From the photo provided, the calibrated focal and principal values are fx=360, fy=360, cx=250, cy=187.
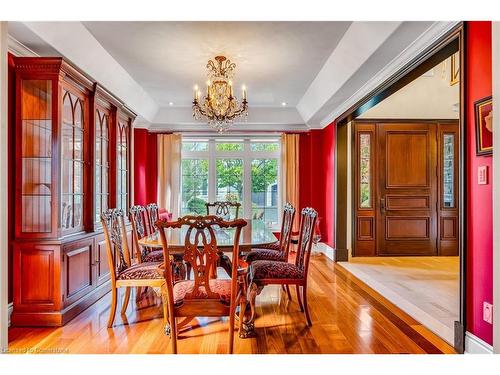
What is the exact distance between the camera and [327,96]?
4.73m

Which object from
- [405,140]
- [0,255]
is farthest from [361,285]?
[0,255]

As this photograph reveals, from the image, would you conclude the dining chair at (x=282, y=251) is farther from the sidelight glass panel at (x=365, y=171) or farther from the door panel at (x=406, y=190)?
the door panel at (x=406, y=190)

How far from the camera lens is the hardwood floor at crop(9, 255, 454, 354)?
2510mm

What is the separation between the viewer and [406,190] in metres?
5.93

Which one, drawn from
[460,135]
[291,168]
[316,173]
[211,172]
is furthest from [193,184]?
[460,135]

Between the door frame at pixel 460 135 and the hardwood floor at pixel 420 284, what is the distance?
1.06 ft

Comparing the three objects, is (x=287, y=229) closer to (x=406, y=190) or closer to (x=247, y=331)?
(x=247, y=331)

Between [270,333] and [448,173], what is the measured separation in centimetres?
466

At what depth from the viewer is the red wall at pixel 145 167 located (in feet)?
22.1

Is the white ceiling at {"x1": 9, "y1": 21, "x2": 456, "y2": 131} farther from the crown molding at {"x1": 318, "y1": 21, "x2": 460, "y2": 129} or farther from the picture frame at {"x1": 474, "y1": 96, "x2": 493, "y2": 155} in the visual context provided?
the picture frame at {"x1": 474, "y1": 96, "x2": 493, "y2": 155}
